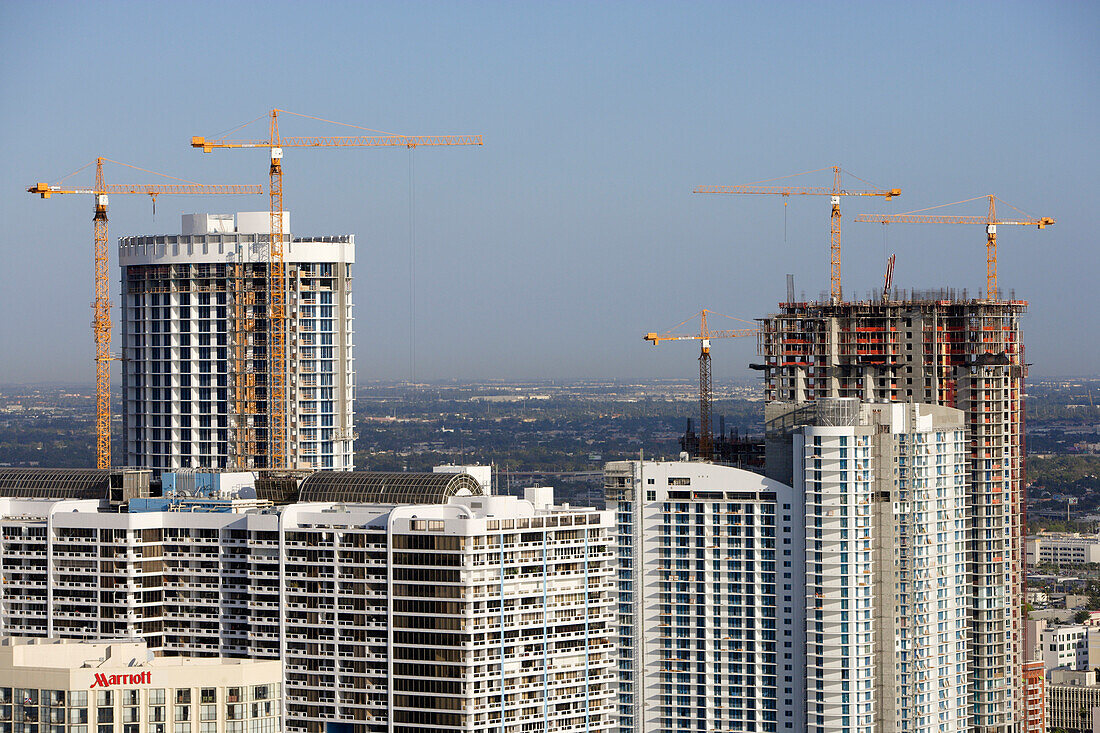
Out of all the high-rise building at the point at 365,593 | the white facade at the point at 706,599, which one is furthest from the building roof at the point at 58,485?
the white facade at the point at 706,599

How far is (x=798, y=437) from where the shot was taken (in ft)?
619

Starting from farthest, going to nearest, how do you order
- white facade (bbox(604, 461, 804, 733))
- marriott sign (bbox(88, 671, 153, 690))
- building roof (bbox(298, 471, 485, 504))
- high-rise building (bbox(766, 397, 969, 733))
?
white facade (bbox(604, 461, 804, 733)), high-rise building (bbox(766, 397, 969, 733)), building roof (bbox(298, 471, 485, 504)), marriott sign (bbox(88, 671, 153, 690))

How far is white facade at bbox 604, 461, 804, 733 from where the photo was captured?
191000 millimetres

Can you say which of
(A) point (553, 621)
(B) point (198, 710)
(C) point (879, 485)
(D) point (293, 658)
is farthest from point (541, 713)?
(C) point (879, 485)

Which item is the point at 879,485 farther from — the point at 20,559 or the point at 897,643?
the point at 20,559

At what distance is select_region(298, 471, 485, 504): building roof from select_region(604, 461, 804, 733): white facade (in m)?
26.9

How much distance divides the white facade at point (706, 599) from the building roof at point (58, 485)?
42745mm

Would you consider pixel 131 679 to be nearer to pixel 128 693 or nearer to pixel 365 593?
pixel 128 693

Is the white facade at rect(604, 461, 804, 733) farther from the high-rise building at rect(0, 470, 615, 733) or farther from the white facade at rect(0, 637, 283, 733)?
the white facade at rect(0, 637, 283, 733)

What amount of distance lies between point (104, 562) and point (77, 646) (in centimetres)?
3946

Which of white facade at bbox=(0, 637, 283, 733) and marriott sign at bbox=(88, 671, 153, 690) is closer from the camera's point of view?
white facade at bbox=(0, 637, 283, 733)

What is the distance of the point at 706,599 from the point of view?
194000mm

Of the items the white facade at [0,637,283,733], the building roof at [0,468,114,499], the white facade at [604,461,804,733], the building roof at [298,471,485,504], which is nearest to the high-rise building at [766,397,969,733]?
the white facade at [604,461,804,733]

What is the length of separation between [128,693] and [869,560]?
79501mm
